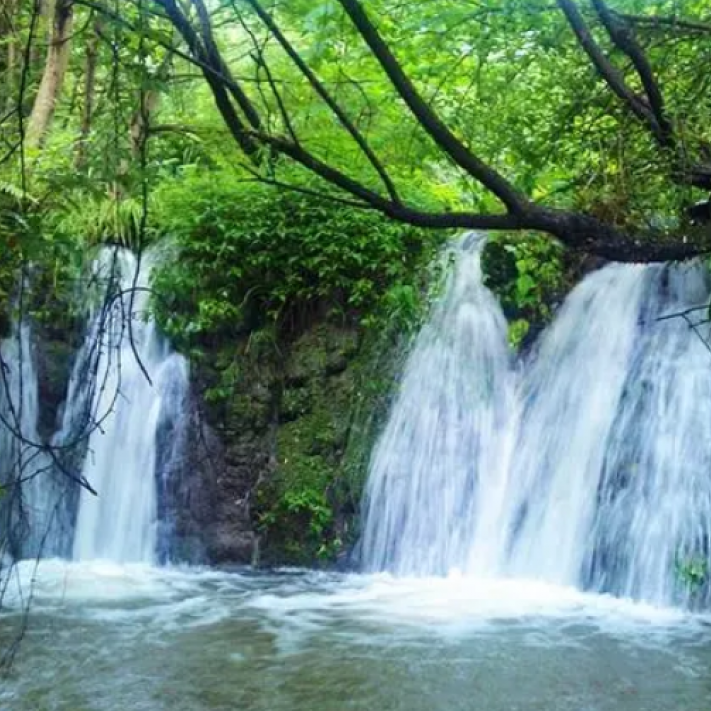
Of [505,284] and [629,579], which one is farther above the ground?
[505,284]

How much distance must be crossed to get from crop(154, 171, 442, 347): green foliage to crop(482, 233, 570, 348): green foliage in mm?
632

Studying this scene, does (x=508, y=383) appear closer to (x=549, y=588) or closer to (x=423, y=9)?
(x=549, y=588)

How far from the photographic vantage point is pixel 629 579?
6.27 m

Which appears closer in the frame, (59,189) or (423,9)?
(59,189)

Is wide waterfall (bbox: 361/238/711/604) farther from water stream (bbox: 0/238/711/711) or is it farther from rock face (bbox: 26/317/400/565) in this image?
rock face (bbox: 26/317/400/565)

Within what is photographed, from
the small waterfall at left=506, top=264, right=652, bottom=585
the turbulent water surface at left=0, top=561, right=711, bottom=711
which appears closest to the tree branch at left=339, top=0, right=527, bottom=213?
the turbulent water surface at left=0, top=561, right=711, bottom=711

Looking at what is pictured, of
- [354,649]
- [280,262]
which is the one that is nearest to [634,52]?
[354,649]

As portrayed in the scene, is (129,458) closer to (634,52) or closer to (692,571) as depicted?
(692,571)

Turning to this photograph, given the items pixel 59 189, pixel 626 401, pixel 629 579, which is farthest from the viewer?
pixel 626 401

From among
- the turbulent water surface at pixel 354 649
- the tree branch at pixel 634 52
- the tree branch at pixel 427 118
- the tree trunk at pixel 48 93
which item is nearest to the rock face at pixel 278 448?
the turbulent water surface at pixel 354 649

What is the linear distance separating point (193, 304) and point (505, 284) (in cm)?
261

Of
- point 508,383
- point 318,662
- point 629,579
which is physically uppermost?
point 508,383

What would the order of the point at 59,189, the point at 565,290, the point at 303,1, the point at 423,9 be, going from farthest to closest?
the point at 565,290 → the point at 423,9 → the point at 303,1 → the point at 59,189

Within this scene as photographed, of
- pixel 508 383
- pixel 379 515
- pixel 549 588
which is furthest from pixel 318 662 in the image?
pixel 508 383
